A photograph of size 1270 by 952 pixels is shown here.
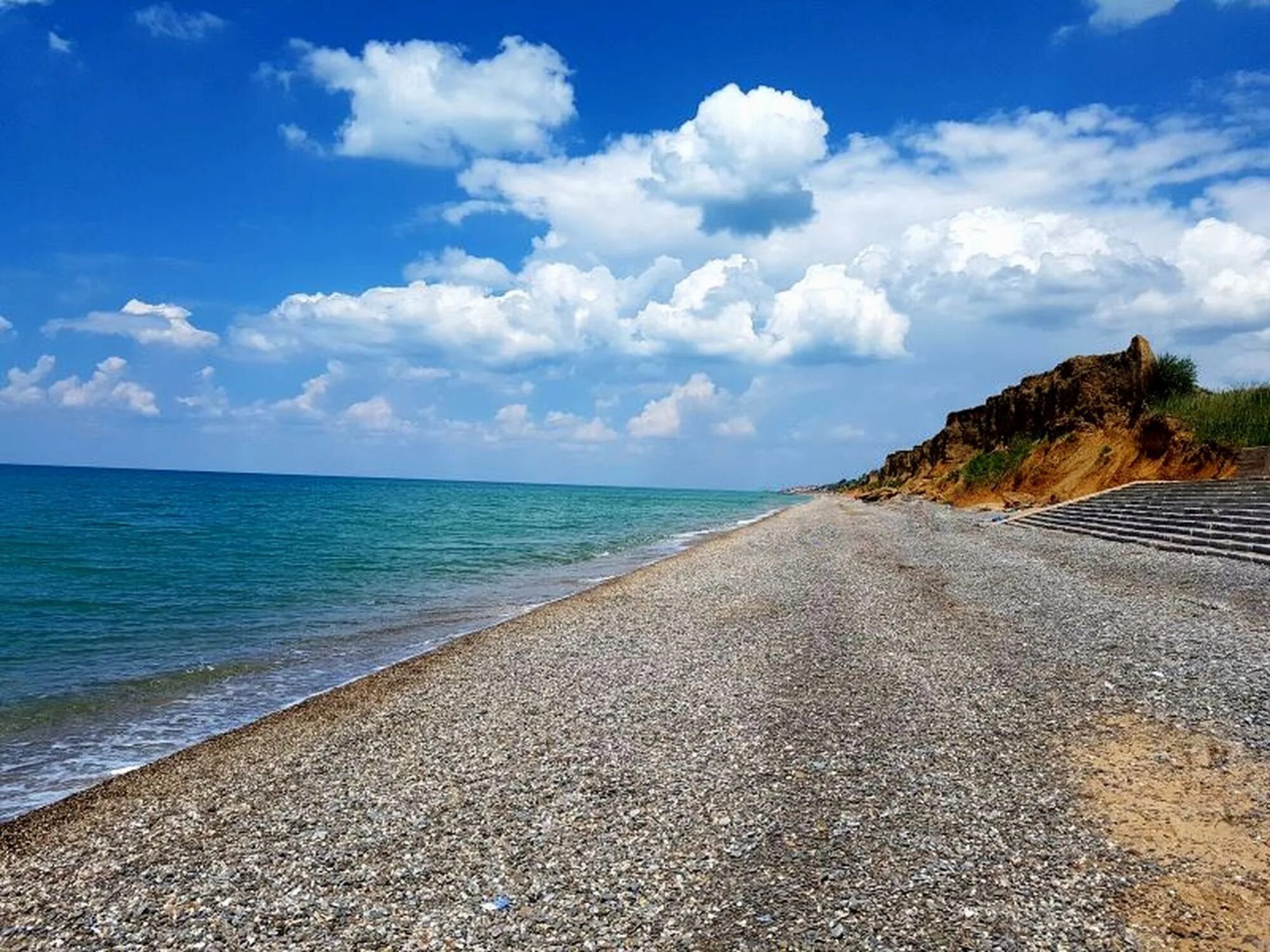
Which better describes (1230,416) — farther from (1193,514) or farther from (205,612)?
(205,612)

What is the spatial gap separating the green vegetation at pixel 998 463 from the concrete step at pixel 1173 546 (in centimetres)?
2945

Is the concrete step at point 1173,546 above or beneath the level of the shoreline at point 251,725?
above

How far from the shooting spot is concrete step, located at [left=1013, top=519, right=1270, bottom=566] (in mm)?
22641

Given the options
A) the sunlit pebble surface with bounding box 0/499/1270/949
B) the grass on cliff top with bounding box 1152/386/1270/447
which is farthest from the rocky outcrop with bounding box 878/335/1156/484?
the sunlit pebble surface with bounding box 0/499/1270/949

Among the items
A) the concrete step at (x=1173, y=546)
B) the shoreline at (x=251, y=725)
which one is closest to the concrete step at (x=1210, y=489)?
the concrete step at (x=1173, y=546)


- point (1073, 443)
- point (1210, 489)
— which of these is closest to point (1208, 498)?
point (1210, 489)

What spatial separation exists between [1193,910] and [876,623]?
11.6 metres

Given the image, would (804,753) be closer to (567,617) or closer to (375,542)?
(567,617)

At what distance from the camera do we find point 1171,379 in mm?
52312

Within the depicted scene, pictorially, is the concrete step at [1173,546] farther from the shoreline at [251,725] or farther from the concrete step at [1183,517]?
the shoreline at [251,725]

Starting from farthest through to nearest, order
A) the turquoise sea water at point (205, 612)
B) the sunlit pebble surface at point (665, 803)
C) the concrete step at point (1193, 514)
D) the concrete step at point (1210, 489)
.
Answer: the concrete step at point (1210, 489), the concrete step at point (1193, 514), the turquoise sea water at point (205, 612), the sunlit pebble surface at point (665, 803)

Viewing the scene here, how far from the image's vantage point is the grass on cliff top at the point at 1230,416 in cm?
3841

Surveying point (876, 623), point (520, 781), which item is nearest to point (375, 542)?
point (876, 623)

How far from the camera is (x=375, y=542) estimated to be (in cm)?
4547
